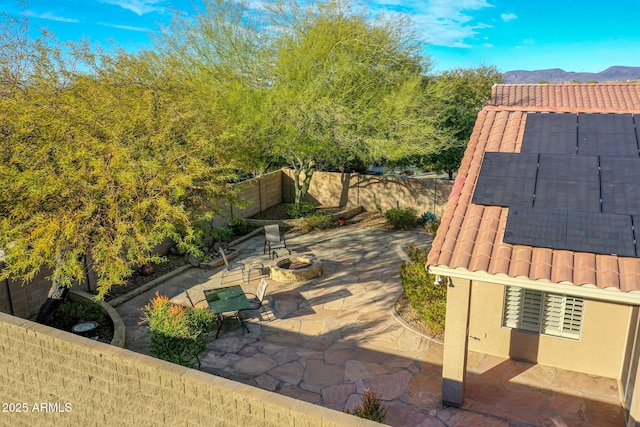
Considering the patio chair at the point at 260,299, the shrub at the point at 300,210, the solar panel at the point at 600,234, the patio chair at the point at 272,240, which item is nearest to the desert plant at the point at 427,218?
the shrub at the point at 300,210

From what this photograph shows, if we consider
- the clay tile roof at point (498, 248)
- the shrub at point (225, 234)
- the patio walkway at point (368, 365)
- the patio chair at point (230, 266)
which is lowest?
the patio walkway at point (368, 365)

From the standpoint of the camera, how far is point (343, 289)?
42.2 ft

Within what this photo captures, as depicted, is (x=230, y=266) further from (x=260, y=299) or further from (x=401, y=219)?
(x=401, y=219)

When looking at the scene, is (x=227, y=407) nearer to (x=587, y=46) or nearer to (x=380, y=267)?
(x=380, y=267)

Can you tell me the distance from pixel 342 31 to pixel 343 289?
10.5 metres

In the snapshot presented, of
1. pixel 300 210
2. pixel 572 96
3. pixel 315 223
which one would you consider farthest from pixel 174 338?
pixel 572 96

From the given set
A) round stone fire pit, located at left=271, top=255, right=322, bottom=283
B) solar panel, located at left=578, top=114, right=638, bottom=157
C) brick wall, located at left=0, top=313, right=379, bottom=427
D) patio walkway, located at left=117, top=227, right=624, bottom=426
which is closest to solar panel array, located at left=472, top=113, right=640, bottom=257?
solar panel, located at left=578, top=114, right=638, bottom=157

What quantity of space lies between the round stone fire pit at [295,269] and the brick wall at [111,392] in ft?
22.3

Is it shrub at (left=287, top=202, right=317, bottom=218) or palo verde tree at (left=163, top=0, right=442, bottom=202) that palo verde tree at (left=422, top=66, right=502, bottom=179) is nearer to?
palo verde tree at (left=163, top=0, right=442, bottom=202)

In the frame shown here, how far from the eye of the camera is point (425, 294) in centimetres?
1020

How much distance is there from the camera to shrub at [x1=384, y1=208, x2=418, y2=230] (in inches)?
747

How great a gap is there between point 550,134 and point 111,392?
8.70 metres

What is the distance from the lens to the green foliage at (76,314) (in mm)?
10359

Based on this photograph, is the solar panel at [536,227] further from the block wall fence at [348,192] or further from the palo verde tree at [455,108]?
the block wall fence at [348,192]
